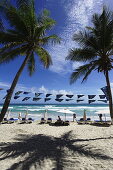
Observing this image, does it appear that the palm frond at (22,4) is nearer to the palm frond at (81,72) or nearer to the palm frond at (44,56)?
the palm frond at (44,56)

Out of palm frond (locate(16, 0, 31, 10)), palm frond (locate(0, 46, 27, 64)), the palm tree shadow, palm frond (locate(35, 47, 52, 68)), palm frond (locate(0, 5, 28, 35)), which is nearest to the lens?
the palm tree shadow

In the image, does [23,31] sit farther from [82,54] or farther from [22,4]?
[82,54]

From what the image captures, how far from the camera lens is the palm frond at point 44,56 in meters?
12.0

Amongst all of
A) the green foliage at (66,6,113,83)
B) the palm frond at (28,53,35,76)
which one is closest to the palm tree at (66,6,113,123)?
the green foliage at (66,6,113,83)

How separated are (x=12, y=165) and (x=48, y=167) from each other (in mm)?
1182

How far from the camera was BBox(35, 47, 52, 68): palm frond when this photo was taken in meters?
12.0

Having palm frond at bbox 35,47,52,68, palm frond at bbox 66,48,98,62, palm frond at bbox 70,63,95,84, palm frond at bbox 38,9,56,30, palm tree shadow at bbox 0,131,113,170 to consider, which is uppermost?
palm frond at bbox 38,9,56,30

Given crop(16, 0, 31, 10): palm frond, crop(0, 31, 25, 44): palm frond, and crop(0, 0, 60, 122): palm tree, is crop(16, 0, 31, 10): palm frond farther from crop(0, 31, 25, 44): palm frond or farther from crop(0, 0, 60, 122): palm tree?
crop(0, 31, 25, 44): palm frond

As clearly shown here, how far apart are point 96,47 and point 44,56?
4512 mm

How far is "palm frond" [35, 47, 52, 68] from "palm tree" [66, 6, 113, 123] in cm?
218

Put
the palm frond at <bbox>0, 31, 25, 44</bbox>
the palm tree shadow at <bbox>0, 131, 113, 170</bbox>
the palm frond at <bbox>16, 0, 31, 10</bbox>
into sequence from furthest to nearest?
1. the palm frond at <bbox>0, 31, 25, 44</bbox>
2. the palm frond at <bbox>16, 0, 31, 10</bbox>
3. the palm tree shadow at <bbox>0, 131, 113, 170</bbox>

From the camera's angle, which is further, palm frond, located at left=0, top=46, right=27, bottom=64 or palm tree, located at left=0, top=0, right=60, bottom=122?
palm frond, located at left=0, top=46, right=27, bottom=64

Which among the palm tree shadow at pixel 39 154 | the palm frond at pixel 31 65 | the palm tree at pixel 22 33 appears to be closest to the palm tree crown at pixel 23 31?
the palm tree at pixel 22 33

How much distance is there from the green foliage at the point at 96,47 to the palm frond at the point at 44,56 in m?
2.18
